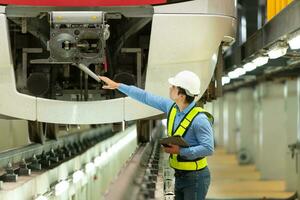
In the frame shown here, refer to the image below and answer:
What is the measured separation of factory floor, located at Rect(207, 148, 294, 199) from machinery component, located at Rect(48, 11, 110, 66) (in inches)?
260

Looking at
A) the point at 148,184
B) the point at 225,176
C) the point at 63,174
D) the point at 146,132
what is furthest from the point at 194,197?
the point at 225,176

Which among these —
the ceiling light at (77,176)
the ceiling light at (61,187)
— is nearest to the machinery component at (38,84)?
the ceiling light at (61,187)

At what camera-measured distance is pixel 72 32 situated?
5.47 meters

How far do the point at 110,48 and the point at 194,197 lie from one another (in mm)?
1963

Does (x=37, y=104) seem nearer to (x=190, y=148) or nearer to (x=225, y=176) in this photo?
(x=190, y=148)

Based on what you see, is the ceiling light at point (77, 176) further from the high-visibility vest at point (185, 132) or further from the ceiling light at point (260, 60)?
the ceiling light at point (260, 60)

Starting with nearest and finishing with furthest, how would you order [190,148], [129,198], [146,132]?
[129,198] → [190,148] → [146,132]

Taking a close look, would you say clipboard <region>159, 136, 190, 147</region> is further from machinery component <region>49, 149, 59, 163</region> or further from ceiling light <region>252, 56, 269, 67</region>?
ceiling light <region>252, 56, 269, 67</region>

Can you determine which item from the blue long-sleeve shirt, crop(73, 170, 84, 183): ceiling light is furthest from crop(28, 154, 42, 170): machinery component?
the blue long-sleeve shirt

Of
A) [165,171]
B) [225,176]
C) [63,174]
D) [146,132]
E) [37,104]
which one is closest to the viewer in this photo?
[37,104]

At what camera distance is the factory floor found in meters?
12.5

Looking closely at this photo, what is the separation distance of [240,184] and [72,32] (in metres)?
10.0

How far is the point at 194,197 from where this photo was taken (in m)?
4.86

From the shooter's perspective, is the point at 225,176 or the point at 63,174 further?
the point at 225,176
